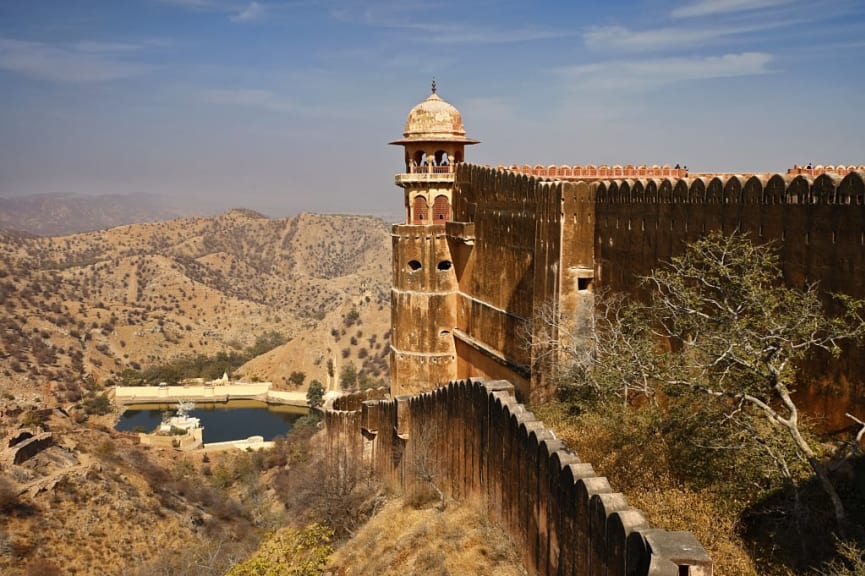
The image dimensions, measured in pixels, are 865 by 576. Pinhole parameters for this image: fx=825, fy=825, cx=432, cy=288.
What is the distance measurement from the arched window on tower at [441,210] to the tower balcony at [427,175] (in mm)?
588

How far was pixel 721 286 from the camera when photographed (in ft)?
35.3

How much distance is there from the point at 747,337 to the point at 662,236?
442 cm

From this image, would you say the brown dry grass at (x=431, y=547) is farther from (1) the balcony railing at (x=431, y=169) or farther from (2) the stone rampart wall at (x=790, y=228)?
(1) the balcony railing at (x=431, y=169)

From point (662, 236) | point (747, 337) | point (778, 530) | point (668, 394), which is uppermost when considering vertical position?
point (662, 236)

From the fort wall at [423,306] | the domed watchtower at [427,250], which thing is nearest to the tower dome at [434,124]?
the domed watchtower at [427,250]

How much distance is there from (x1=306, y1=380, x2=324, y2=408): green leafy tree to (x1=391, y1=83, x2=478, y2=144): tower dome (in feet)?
134

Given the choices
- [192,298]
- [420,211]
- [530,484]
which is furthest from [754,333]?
[192,298]

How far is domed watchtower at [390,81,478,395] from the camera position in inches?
936

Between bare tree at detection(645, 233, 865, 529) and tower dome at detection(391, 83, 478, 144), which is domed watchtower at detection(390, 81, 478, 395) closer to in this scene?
tower dome at detection(391, 83, 478, 144)

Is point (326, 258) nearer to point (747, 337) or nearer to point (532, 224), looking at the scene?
point (532, 224)

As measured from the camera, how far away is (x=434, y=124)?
78.0 feet

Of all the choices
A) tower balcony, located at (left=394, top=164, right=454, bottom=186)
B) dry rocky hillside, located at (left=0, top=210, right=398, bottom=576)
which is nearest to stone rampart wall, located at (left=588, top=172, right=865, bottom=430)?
tower balcony, located at (left=394, top=164, right=454, bottom=186)

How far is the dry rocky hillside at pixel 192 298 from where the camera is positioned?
6931 cm

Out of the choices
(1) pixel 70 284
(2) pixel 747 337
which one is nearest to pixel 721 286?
(2) pixel 747 337
